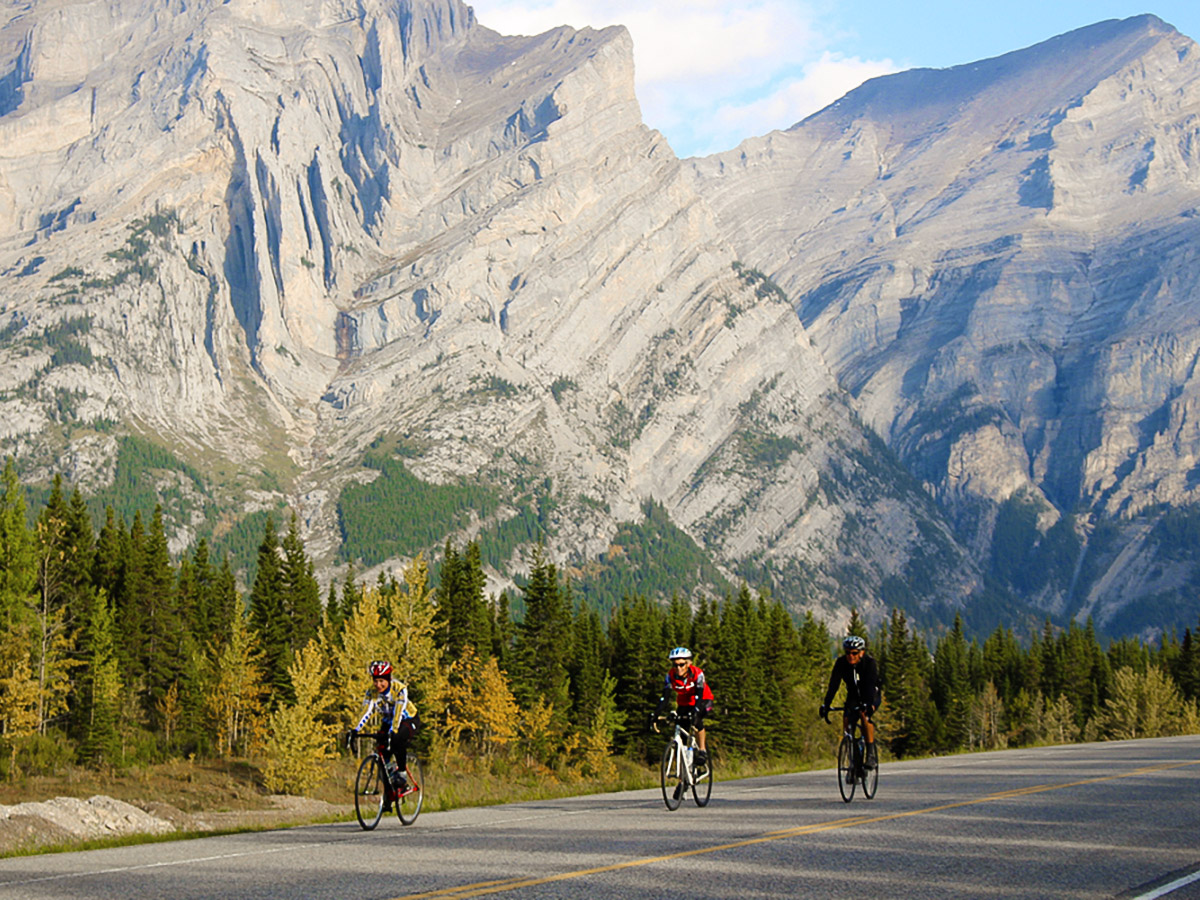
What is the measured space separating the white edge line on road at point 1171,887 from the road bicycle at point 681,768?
10.5 metres

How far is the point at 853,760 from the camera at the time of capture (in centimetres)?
Answer: 2205

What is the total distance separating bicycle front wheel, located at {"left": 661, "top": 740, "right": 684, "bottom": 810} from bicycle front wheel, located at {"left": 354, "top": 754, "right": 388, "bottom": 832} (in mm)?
5479

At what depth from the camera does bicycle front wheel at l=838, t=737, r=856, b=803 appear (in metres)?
21.9

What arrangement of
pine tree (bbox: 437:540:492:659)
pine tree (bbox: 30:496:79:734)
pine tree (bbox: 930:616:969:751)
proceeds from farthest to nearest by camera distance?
pine tree (bbox: 930:616:969:751)
pine tree (bbox: 437:540:492:659)
pine tree (bbox: 30:496:79:734)

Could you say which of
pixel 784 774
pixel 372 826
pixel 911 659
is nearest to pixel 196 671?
pixel 784 774

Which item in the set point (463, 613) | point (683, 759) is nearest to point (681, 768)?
point (683, 759)

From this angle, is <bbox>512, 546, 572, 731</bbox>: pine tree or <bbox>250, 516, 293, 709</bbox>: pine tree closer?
<bbox>250, 516, 293, 709</bbox>: pine tree

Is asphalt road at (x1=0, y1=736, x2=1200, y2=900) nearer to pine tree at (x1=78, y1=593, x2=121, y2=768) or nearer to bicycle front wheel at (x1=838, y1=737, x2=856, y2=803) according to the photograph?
bicycle front wheel at (x1=838, y1=737, x2=856, y2=803)

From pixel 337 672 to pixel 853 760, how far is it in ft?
167

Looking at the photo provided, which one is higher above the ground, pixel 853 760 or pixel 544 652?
pixel 544 652

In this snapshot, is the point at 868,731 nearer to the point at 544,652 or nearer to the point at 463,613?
the point at 463,613

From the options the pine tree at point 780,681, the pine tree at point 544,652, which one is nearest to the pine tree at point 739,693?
the pine tree at point 780,681

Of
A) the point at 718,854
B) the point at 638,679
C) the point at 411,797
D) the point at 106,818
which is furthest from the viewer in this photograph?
the point at 638,679

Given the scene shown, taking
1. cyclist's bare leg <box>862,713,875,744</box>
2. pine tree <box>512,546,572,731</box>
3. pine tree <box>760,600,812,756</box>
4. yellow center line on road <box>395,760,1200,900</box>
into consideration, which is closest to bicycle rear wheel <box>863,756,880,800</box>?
cyclist's bare leg <box>862,713,875,744</box>
